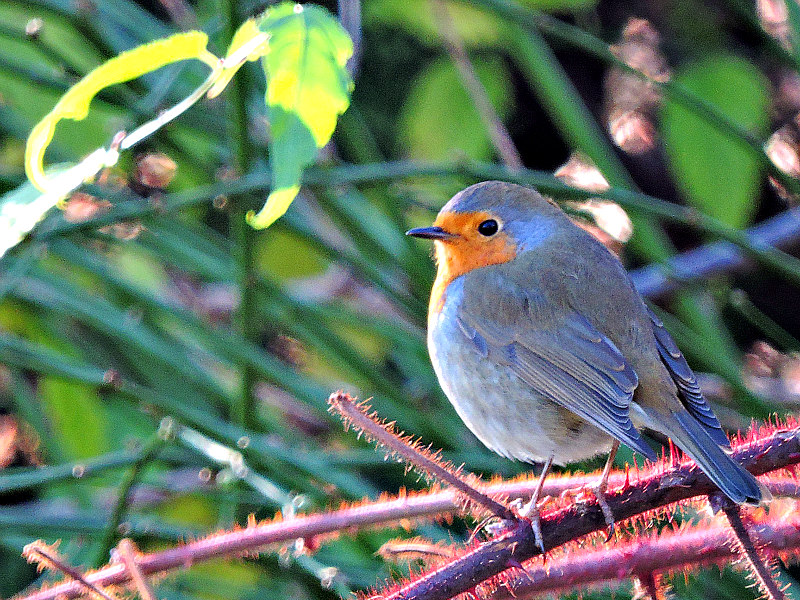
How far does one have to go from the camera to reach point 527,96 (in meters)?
4.69

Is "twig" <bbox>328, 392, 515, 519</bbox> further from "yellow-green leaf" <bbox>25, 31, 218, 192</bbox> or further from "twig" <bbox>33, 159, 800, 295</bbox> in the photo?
"twig" <bbox>33, 159, 800, 295</bbox>

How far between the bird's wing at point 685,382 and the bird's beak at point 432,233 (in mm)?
492

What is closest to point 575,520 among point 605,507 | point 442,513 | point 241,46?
point 605,507

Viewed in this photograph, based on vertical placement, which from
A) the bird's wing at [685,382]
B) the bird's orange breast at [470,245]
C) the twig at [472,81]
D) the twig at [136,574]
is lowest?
the twig at [136,574]

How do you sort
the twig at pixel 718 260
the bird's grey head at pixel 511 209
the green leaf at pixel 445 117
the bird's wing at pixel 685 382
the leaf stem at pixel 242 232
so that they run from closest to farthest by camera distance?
1. the bird's wing at pixel 685 382
2. the leaf stem at pixel 242 232
3. the bird's grey head at pixel 511 209
4. the green leaf at pixel 445 117
5. the twig at pixel 718 260

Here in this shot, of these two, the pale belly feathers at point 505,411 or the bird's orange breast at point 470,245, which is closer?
the pale belly feathers at point 505,411

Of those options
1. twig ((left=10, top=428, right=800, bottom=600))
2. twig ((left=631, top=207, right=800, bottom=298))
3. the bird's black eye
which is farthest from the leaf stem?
twig ((left=631, top=207, right=800, bottom=298))

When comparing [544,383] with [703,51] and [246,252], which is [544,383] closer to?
[246,252]

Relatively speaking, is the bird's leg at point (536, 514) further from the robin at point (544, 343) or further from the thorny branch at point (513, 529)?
the robin at point (544, 343)

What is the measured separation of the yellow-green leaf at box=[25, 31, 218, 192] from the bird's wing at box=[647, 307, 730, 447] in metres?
1.17

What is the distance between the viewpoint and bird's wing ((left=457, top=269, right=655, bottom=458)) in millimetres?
2008

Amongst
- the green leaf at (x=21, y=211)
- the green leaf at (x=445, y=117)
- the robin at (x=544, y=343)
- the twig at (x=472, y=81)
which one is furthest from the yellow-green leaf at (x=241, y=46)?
the green leaf at (x=445, y=117)

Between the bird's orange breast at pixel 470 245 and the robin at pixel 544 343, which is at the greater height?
the bird's orange breast at pixel 470 245

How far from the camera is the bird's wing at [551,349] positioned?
79.0 inches
